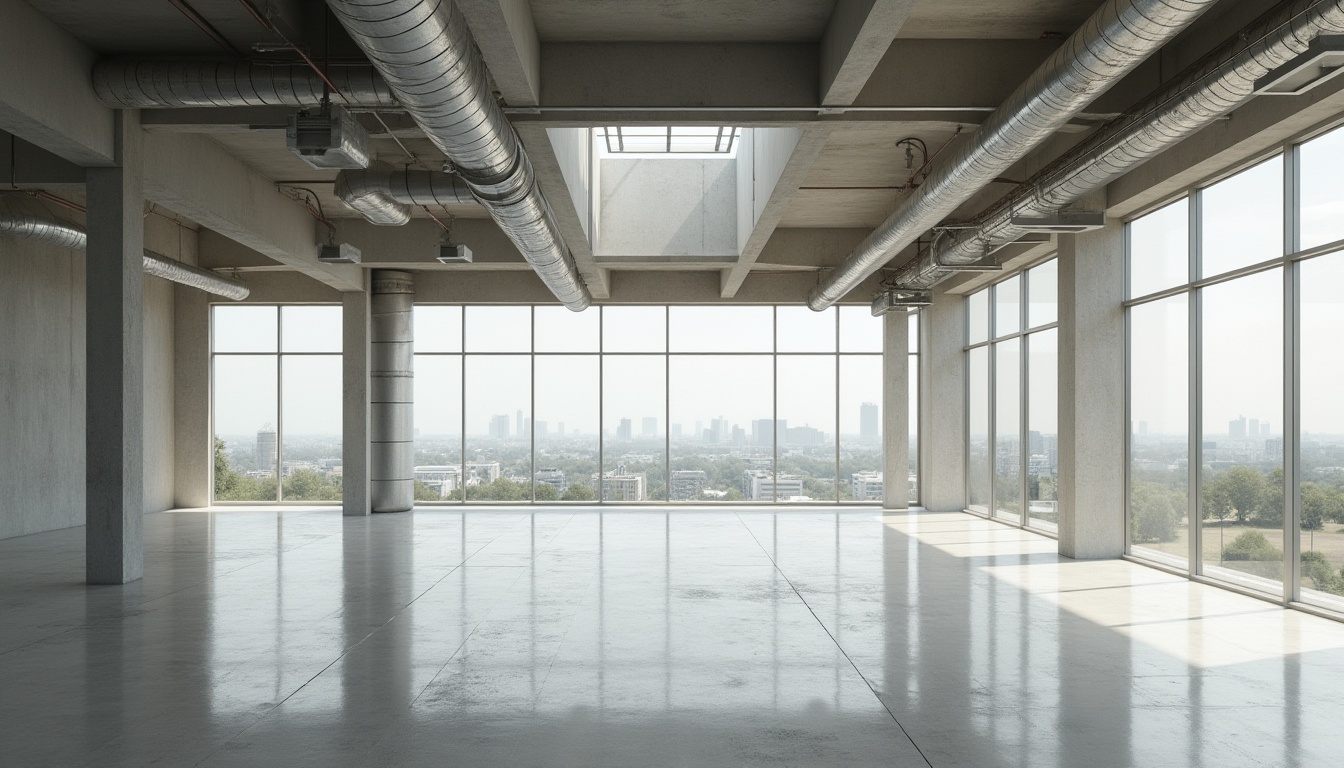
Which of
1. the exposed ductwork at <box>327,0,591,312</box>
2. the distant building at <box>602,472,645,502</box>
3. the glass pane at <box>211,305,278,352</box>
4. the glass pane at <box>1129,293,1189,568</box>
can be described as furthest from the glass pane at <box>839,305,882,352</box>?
the glass pane at <box>211,305,278,352</box>

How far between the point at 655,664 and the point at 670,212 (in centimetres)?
1205

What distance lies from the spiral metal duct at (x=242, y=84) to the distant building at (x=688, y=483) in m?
16.8

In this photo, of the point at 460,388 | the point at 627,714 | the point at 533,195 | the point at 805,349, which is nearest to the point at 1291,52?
the point at 627,714

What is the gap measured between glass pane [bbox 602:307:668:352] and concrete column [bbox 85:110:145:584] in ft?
45.7

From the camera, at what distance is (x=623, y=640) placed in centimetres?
947

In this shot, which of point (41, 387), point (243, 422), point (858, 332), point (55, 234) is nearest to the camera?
point (55, 234)

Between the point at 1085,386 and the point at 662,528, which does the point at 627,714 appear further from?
the point at 662,528

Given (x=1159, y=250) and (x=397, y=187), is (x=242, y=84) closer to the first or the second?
(x=397, y=187)

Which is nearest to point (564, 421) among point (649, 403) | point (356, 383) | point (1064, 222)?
point (649, 403)

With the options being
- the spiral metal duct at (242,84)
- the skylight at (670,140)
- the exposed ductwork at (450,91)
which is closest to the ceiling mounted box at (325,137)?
the spiral metal duct at (242,84)

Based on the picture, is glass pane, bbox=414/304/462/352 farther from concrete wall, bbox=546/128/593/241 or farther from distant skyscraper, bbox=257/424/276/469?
concrete wall, bbox=546/128/593/241

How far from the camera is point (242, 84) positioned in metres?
10.2

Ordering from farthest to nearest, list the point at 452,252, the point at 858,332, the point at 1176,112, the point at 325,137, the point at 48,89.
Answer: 1. the point at 858,332
2. the point at 452,252
3. the point at 48,89
4. the point at 325,137
5. the point at 1176,112

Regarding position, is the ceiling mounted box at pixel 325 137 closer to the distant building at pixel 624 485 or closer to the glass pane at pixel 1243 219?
the glass pane at pixel 1243 219
